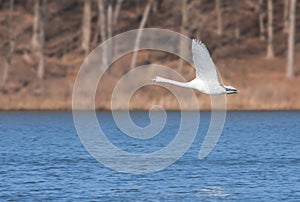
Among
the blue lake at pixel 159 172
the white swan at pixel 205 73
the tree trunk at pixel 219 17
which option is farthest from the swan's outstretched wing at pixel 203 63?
the tree trunk at pixel 219 17

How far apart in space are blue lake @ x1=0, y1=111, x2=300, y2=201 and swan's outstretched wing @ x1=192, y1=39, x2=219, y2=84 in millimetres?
2886

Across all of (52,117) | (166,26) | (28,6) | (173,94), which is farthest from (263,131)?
(28,6)

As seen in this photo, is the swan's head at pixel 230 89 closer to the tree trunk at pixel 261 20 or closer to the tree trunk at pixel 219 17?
the tree trunk at pixel 219 17

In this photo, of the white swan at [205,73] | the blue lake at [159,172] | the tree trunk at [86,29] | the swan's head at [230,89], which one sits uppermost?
the tree trunk at [86,29]

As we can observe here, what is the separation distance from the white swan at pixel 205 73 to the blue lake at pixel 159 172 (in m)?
2.56

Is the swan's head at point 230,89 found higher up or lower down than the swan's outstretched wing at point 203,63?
lower down

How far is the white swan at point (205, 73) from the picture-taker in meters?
20.1

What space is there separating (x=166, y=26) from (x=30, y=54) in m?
11.0

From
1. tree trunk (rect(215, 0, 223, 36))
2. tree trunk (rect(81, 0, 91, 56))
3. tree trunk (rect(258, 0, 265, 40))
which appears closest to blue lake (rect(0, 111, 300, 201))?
tree trunk (rect(81, 0, 91, 56))

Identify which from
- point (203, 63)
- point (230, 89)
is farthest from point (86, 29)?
point (203, 63)

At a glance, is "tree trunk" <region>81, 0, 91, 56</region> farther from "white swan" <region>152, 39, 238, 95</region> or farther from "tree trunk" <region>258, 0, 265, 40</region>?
"white swan" <region>152, 39, 238, 95</region>

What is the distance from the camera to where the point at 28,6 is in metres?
74.4

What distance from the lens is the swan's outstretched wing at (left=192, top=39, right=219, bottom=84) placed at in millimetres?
20025

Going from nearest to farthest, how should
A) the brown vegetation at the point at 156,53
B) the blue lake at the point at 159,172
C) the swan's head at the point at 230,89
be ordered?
the swan's head at the point at 230,89, the blue lake at the point at 159,172, the brown vegetation at the point at 156,53
